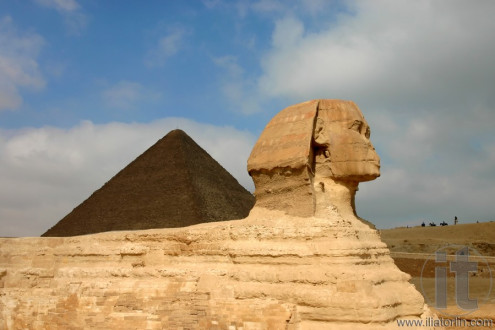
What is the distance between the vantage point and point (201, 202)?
14625 millimetres

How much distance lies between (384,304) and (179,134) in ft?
39.8

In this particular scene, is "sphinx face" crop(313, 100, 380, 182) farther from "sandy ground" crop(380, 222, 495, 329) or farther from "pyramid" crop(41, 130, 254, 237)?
"pyramid" crop(41, 130, 254, 237)

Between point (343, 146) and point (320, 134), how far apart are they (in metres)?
0.42

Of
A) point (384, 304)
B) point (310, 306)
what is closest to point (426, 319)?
point (384, 304)

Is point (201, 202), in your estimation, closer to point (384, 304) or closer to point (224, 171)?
point (224, 171)

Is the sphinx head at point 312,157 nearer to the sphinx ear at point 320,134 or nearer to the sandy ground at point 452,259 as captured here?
the sphinx ear at point 320,134

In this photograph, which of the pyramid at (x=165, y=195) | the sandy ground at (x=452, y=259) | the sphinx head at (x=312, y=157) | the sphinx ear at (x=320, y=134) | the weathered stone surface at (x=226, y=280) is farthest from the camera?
the sandy ground at (x=452, y=259)

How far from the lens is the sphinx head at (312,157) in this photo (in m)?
7.16

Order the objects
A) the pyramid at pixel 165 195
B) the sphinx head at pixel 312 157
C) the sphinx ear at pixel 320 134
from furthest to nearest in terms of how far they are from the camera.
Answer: the pyramid at pixel 165 195
the sphinx ear at pixel 320 134
the sphinx head at pixel 312 157

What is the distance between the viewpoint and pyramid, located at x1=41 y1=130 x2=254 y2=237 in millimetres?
14922

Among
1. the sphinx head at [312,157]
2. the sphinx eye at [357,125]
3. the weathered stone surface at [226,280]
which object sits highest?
the sphinx eye at [357,125]

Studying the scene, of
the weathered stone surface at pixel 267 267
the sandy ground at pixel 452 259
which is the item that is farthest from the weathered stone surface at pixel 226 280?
the sandy ground at pixel 452 259

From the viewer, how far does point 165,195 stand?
608 inches

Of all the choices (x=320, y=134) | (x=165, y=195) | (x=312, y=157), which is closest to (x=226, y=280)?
(x=312, y=157)
